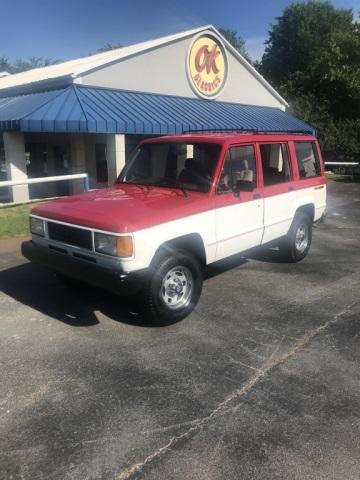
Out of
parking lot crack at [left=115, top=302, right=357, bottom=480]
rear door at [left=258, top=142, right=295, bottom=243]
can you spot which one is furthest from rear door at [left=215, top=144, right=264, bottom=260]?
parking lot crack at [left=115, top=302, right=357, bottom=480]

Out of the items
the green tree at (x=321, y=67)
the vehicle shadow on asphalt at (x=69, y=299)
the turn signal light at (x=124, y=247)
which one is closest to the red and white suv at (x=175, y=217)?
the turn signal light at (x=124, y=247)

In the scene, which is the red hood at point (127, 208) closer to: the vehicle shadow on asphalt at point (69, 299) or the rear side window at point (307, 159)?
the vehicle shadow on asphalt at point (69, 299)

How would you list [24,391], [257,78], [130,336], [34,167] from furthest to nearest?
1. [257,78]
2. [34,167]
3. [130,336]
4. [24,391]

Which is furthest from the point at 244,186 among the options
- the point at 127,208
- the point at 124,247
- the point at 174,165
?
the point at 124,247

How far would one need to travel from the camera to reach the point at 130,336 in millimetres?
4598

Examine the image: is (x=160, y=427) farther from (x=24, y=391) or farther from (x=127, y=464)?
(x=24, y=391)

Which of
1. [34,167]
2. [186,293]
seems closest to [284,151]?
[186,293]

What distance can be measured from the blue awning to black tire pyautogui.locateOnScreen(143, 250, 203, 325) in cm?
926

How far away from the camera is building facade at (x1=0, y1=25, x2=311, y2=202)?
1361 cm

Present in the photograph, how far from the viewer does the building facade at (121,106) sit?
13609mm

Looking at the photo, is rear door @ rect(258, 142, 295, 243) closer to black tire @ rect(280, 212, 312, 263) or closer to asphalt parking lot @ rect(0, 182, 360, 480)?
black tire @ rect(280, 212, 312, 263)

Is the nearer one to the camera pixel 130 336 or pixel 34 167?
pixel 130 336

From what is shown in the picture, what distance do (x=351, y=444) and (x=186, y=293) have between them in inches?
96.7

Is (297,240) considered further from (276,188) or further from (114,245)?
(114,245)
